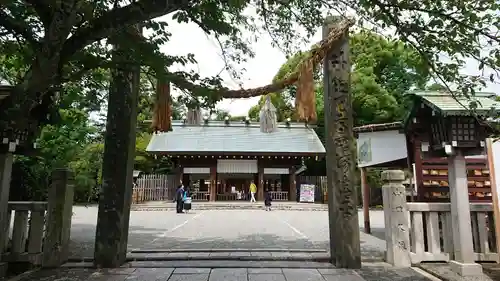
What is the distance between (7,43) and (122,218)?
296 centimetres

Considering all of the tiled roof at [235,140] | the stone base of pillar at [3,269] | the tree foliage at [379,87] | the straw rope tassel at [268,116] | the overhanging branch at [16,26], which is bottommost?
the stone base of pillar at [3,269]

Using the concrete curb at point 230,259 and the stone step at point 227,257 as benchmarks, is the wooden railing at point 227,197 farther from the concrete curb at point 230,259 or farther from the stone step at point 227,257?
the concrete curb at point 230,259

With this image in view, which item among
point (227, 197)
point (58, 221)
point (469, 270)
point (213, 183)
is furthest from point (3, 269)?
point (227, 197)

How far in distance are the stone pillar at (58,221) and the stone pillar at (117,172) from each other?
26.3 inches

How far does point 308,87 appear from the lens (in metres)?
5.32

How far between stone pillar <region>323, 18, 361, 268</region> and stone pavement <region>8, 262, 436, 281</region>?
339 millimetres

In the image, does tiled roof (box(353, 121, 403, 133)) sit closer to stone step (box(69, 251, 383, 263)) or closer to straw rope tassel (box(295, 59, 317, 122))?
stone step (box(69, 251, 383, 263))

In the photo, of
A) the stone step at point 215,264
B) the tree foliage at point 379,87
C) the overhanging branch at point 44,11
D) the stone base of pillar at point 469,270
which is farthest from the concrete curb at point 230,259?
the tree foliage at point 379,87

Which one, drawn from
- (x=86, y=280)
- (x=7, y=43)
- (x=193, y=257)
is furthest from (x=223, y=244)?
(x=7, y=43)

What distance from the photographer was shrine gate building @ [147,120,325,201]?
23.6m

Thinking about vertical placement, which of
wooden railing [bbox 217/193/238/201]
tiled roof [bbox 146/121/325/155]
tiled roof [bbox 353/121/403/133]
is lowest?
wooden railing [bbox 217/193/238/201]

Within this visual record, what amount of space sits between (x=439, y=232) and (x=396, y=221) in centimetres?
94

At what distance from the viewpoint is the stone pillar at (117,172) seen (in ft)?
16.9

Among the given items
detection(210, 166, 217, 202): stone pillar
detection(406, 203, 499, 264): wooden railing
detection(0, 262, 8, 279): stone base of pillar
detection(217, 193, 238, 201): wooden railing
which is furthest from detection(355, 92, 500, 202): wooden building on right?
detection(217, 193, 238, 201): wooden railing
